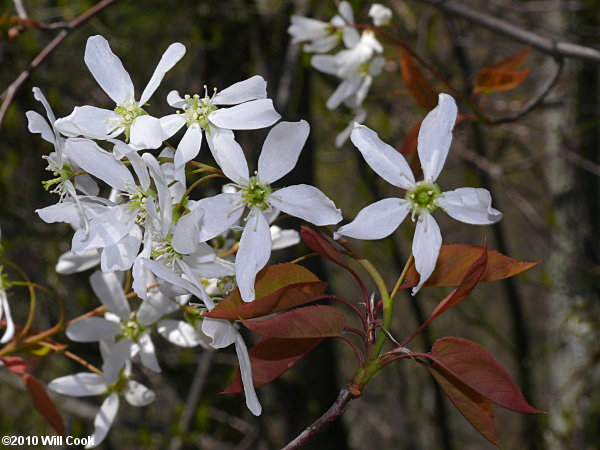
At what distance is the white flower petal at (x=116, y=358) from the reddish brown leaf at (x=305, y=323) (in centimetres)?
43

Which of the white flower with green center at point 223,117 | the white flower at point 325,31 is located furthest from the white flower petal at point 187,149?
the white flower at point 325,31

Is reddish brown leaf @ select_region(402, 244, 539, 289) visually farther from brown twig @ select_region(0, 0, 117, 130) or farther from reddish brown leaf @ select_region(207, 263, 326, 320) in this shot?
brown twig @ select_region(0, 0, 117, 130)

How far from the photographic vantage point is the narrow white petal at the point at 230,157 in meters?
0.62

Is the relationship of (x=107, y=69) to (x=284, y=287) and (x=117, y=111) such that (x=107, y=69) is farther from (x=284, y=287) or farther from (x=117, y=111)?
(x=284, y=287)

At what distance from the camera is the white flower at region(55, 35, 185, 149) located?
1.99ft

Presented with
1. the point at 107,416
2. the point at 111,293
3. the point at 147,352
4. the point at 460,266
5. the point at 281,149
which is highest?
the point at 281,149

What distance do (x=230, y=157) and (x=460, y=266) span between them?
258mm

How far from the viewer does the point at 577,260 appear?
1996mm

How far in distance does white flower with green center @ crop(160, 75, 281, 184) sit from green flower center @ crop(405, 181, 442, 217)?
0.56ft

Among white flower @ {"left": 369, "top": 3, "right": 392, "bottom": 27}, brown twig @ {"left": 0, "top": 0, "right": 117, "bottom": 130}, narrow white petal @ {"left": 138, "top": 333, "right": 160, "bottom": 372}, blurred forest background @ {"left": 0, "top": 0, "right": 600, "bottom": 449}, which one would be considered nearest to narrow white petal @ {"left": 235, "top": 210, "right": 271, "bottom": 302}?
narrow white petal @ {"left": 138, "top": 333, "right": 160, "bottom": 372}

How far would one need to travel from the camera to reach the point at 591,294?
2119 millimetres

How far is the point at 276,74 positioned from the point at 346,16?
57cm

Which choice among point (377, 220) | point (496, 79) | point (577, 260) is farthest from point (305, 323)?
point (577, 260)

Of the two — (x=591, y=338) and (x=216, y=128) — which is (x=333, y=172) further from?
(x=216, y=128)
